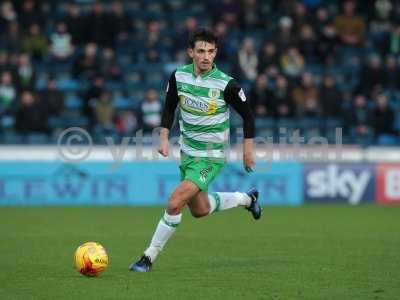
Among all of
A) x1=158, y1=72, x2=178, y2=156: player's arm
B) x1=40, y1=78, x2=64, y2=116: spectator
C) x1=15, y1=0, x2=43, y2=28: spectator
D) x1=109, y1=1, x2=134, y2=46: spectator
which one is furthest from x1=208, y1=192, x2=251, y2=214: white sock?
x1=15, y1=0, x2=43, y2=28: spectator

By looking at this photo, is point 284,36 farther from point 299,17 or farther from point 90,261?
point 90,261

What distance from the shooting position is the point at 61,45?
72.6 feet

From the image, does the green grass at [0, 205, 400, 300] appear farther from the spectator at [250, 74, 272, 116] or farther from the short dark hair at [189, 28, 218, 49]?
the spectator at [250, 74, 272, 116]

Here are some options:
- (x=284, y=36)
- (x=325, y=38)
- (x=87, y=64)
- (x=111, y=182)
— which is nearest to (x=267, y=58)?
(x=284, y=36)

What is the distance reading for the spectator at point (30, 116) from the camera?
2005 cm

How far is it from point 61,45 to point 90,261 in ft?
45.2

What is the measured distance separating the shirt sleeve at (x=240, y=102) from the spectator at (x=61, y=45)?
12668 millimetres

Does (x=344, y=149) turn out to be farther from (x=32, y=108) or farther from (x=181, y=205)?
(x=181, y=205)

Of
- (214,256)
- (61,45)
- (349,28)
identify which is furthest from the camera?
(349,28)

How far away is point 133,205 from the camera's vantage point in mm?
20047

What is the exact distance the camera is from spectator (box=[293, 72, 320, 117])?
21844 mm

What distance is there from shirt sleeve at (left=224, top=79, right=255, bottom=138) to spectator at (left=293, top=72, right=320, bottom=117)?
12001 millimetres

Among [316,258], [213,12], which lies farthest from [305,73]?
[316,258]

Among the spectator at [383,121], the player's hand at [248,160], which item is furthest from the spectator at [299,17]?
the player's hand at [248,160]
